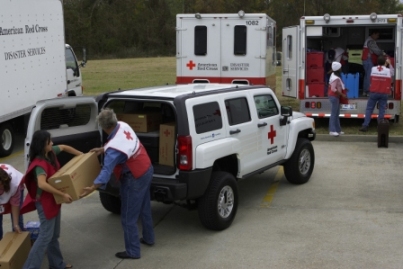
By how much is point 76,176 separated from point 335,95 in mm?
8743

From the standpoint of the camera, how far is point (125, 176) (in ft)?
20.9

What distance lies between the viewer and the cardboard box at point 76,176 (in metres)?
5.65

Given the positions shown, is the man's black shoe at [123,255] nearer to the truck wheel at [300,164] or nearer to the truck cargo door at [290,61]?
the truck wheel at [300,164]

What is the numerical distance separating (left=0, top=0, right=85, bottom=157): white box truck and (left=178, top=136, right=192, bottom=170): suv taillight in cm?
608

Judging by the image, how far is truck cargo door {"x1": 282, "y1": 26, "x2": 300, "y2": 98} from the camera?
14.9 meters

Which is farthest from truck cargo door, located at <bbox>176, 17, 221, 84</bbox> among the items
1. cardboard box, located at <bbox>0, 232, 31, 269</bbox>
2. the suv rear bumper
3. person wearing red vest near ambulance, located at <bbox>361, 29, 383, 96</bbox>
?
cardboard box, located at <bbox>0, 232, 31, 269</bbox>

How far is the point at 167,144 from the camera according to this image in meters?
7.06

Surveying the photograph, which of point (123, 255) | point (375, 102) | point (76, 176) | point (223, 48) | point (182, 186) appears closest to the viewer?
point (76, 176)

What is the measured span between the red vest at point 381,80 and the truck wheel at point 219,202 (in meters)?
7.14

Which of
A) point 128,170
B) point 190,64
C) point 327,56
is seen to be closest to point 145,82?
point 190,64

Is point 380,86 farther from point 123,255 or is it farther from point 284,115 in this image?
point 123,255

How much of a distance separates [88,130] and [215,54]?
8.53 metres

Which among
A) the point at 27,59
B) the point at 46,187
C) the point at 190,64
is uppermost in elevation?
the point at 27,59

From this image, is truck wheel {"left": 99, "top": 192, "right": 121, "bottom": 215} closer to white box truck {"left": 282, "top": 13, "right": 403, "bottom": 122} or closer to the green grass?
the green grass
